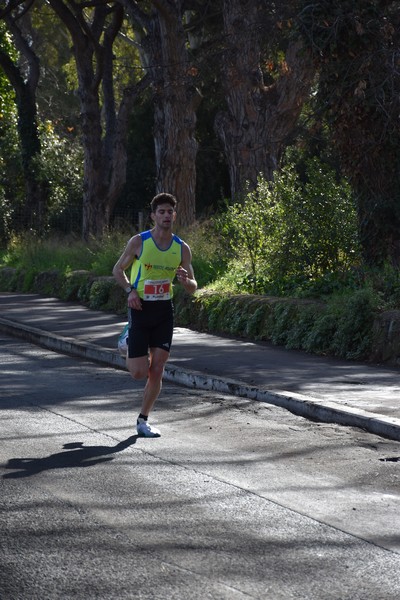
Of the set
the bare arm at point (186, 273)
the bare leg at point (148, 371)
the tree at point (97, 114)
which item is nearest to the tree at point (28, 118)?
the tree at point (97, 114)

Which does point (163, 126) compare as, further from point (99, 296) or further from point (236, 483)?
point (236, 483)

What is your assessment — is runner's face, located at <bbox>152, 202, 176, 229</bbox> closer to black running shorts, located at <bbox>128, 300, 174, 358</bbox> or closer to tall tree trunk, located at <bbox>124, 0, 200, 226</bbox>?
black running shorts, located at <bbox>128, 300, 174, 358</bbox>

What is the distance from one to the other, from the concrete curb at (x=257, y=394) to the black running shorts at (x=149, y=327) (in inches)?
64.9

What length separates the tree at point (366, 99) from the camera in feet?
54.0

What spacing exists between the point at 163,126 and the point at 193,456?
720 inches

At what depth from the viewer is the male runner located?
30.5ft

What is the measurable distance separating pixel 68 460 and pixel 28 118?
3010 centimetres

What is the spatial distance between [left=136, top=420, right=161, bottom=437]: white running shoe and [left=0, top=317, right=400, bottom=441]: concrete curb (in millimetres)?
1681

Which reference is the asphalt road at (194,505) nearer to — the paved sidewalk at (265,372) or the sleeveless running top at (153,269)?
the paved sidewalk at (265,372)

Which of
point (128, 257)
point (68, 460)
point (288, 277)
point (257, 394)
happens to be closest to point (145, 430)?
point (68, 460)

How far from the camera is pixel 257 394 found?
11359mm

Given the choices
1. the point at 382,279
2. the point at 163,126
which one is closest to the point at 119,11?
the point at 163,126

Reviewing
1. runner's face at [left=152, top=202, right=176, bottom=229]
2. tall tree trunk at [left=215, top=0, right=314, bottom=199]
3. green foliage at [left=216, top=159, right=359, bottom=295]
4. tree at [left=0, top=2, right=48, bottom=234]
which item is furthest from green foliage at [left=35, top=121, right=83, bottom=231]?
runner's face at [left=152, top=202, right=176, bottom=229]

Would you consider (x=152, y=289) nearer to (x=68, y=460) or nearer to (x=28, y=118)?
(x=68, y=460)
